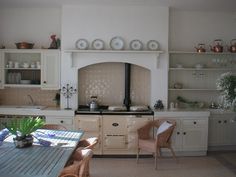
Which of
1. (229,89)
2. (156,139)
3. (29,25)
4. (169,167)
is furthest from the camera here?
(29,25)

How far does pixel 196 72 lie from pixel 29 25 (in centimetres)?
349

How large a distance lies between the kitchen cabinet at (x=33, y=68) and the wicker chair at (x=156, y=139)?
1854 mm

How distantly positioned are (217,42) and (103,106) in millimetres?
2666

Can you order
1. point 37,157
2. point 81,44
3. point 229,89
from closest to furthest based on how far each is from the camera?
point 37,157 < point 229,89 < point 81,44

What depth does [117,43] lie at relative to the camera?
544 cm

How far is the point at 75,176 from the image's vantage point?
2.81 metres

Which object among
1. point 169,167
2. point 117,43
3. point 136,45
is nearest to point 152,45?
point 136,45

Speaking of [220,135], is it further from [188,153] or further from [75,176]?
[75,176]

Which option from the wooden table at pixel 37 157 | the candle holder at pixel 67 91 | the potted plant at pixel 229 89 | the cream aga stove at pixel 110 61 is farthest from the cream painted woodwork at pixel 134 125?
the wooden table at pixel 37 157

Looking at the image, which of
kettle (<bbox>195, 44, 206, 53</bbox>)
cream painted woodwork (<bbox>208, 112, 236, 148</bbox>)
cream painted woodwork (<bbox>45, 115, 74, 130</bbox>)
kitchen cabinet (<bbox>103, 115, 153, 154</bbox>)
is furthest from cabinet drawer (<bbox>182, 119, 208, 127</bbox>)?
cream painted woodwork (<bbox>45, 115, 74, 130</bbox>)

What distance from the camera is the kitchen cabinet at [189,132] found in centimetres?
521

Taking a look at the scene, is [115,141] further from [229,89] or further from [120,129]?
[229,89]

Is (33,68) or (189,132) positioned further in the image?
(33,68)

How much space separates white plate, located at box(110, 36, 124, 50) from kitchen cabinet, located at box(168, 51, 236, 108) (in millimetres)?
1060
